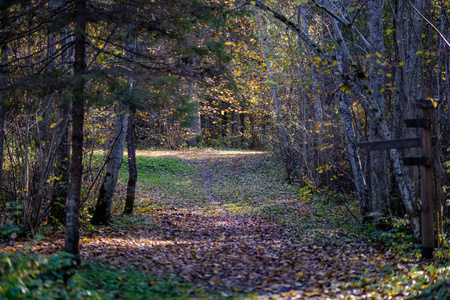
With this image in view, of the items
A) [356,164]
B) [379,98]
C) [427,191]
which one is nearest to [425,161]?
[427,191]

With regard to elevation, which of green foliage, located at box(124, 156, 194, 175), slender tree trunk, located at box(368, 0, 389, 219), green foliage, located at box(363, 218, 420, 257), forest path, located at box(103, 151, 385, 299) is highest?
slender tree trunk, located at box(368, 0, 389, 219)

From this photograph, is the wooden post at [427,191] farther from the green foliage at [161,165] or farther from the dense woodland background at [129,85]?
the green foliage at [161,165]

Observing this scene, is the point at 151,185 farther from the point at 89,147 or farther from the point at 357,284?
the point at 357,284

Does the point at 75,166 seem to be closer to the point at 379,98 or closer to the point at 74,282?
the point at 74,282

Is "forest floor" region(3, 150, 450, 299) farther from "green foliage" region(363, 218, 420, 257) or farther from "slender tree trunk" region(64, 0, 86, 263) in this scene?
"slender tree trunk" region(64, 0, 86, 263)

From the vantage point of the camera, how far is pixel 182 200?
14328 millimetres

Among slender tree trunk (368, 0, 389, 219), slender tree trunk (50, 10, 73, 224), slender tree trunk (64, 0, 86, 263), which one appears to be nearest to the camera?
slender tree trunk (64, 0, 86, 263)

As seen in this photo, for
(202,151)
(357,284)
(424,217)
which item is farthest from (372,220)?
(202,151)

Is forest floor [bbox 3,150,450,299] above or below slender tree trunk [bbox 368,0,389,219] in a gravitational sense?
below

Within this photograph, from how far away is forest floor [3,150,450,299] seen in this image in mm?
5293

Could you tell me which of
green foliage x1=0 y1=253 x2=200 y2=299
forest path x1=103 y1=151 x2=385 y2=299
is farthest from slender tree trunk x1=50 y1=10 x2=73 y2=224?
green foliage x1=0 y1=253 x2=200 y2=299

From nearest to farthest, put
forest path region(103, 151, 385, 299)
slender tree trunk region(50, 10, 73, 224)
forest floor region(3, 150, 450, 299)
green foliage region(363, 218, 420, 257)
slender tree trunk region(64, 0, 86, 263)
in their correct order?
forest floor region(3, 150, 450, 299), forest path region(103, 151, 385, 299), slender tree trunk region(64, 0, 86, 263), green foliage region(363, 218, 420, 257), slender tree trunk region(50, 10, 73, 224)

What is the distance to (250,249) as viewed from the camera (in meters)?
8.05

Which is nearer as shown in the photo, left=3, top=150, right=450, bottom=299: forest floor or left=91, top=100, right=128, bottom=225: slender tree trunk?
left=3, top=150, right=450, bottom=299: forest floor
